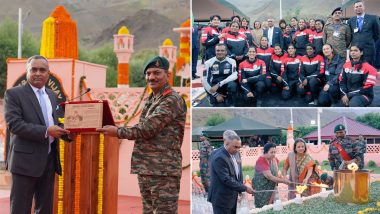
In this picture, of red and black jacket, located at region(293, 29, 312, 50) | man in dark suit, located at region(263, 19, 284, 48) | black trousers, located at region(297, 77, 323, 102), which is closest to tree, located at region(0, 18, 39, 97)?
man in dark suit, located at region(263, 19, 284, 48)

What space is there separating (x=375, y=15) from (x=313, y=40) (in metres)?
0.54

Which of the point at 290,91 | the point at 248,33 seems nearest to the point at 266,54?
the point at 248,33

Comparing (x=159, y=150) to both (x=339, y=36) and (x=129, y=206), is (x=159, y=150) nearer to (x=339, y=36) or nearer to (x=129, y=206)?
(x=339, y=36)

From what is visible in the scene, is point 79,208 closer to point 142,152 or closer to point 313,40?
point 142,152

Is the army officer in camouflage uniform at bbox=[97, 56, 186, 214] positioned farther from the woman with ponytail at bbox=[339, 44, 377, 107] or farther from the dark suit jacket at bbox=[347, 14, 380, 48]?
the dark suit jacket at bbox=[347, 14, 380, 48]

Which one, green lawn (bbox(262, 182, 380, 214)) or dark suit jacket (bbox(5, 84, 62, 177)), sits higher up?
dark suit jacket (bbox(5, 84, 62, 177))

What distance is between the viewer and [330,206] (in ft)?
15.6

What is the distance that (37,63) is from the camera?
12.7 ft

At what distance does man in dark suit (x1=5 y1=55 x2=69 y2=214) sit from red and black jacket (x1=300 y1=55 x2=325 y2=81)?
219 centimetres

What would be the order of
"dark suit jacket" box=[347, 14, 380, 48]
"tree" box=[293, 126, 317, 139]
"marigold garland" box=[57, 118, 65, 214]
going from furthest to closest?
"tree" box=[293, 126, 317, 139] → "dark suit jacket" box=[347, 14, 380, 48] → "marigold garland" box=[57, 118, 65, 214]

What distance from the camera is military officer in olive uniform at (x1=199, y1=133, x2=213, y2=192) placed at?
16.1 ft

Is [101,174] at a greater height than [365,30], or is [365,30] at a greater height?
[365,30]

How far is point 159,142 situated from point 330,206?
202 centimetres

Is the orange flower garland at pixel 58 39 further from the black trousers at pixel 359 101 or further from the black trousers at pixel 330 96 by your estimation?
the black trousers at pixel 359 101
